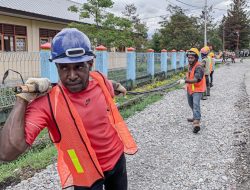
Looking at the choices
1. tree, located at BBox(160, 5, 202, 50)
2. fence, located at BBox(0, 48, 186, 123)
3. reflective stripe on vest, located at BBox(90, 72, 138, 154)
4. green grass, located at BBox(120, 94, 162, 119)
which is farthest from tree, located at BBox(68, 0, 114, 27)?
tree, located at BBox(160, 5, 202, 50)

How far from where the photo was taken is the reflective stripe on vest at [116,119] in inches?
85.5

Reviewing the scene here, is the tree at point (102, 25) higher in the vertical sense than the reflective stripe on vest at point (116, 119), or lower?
higher

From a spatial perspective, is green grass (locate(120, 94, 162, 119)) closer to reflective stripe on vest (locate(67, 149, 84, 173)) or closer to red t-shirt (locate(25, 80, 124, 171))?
red t-shirt (locate(25, 80, 124, 171))

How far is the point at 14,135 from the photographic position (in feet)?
5.38

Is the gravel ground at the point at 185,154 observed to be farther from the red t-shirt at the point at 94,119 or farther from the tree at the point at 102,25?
the tree at the point at 102,25

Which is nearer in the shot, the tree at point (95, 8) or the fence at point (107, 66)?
the fence at point (107, 66)

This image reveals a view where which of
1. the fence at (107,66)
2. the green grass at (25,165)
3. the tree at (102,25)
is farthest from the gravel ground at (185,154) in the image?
the tree at (102,25)

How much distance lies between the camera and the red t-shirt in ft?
5.82

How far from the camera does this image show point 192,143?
6.33 metres

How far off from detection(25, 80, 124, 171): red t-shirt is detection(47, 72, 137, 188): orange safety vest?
50mm

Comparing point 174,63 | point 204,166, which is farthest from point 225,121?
point 174,63

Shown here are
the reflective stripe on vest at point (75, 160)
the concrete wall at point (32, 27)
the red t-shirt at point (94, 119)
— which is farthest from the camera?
the concrete wall at point (32, 27)

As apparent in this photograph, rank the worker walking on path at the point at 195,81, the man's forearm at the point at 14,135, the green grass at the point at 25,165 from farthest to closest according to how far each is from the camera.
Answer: the worker walking on path at the point at 195,81
the green grass at the point at 25,165
the man's forearm at the point at 14,135

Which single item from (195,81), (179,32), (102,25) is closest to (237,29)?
(179,32)
